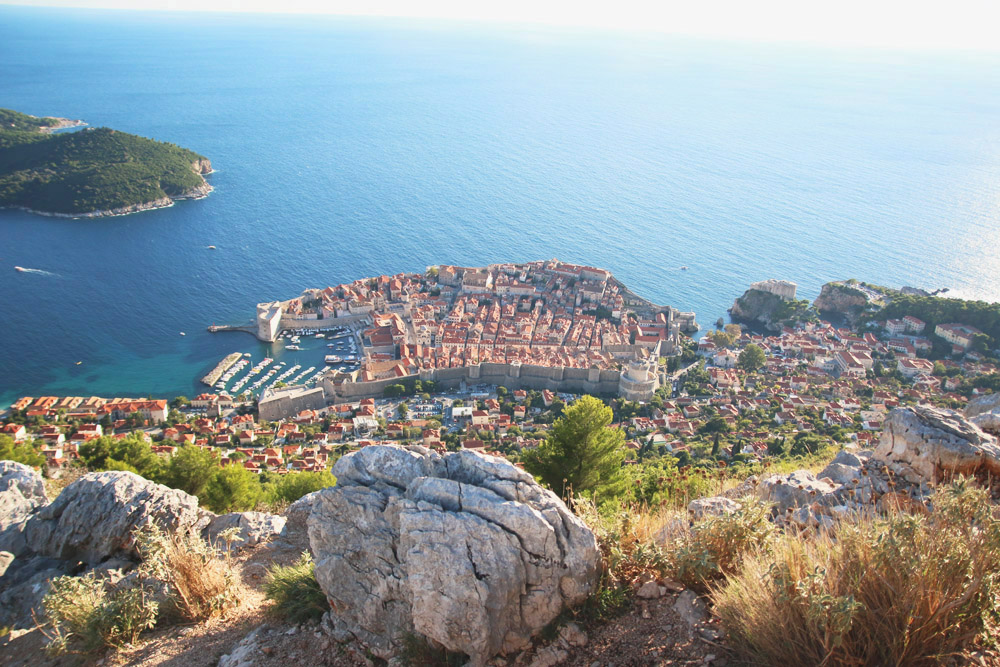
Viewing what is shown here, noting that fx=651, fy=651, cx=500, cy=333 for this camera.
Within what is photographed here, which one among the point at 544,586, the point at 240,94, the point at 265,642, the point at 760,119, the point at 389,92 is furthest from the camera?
the point at 389,92

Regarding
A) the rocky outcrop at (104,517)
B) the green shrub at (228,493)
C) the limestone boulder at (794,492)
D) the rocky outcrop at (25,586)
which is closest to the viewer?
the limestone boulder at (794,492)

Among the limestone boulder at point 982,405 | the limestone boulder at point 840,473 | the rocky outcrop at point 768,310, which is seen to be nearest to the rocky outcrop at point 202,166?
the rocky outcrop at point 768,310

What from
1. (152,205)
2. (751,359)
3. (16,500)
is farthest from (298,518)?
(152,205)

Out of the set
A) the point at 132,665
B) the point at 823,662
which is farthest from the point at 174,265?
the point at 823,662

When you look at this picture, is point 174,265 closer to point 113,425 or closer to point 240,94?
point 113,425

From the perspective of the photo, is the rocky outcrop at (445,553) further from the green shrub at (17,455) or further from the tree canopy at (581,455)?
the green shrub at (17,455)

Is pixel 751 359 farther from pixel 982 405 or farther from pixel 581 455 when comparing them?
pixel 581 455

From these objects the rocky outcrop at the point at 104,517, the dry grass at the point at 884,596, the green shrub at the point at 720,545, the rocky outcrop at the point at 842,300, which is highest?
the dry grass at the point at 884,596
